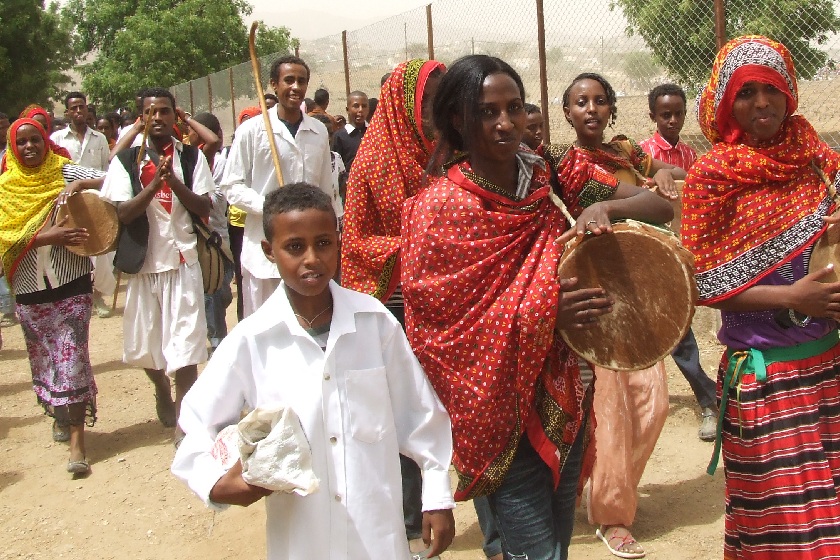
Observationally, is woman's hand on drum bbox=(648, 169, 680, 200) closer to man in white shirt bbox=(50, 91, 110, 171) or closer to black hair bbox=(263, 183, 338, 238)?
black hair bbox=(263, 183, 338, 238)

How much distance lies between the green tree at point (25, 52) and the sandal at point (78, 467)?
28.3m

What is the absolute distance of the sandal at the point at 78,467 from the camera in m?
5.47

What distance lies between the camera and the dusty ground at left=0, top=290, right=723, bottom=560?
4227mm

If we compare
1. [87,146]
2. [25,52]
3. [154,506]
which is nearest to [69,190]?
[154,506]

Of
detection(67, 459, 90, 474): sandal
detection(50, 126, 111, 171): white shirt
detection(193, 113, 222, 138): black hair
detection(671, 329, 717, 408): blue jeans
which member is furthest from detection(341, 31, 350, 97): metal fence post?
detection(671, 329, 717, 408): blue jeans

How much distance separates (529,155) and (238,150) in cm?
327

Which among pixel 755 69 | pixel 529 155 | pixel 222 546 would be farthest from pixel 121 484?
pixel 755 69

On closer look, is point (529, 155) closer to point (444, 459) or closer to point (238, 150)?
point (444, 459)

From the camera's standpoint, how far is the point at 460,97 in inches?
103

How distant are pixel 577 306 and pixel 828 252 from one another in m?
0.87

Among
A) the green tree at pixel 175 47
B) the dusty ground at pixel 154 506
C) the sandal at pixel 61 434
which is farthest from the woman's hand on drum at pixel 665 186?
the green tree at pixel 175 47

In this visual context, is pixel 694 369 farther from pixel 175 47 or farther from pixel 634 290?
pixel 175 47

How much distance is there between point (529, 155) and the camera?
8.57 ft

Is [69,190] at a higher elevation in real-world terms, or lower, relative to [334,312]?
higher
